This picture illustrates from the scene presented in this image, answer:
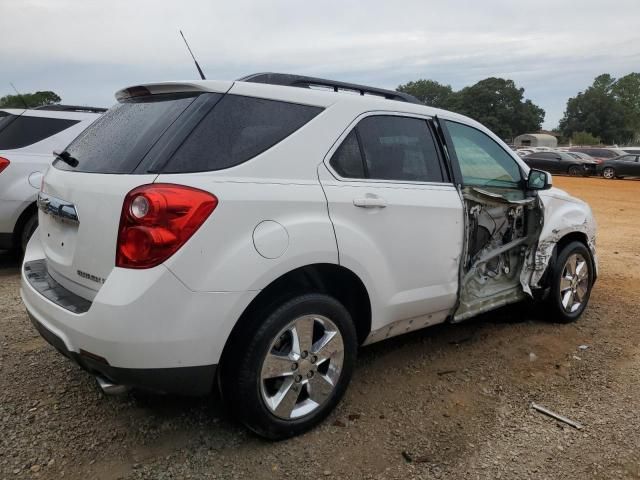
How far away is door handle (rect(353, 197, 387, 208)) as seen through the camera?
2737mm

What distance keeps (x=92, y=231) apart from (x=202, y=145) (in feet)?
1.98

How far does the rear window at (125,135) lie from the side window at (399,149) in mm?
1004

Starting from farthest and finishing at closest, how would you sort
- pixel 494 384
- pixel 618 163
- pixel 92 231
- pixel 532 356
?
pixel 618 163
pixel 532 356
pixel 494 384
pixel 92 231

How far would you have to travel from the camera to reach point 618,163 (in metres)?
24.6

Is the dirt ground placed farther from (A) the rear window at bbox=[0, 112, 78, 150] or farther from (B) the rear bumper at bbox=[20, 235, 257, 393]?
(A) the rear window at bbox=[0, 112, 78, 150]

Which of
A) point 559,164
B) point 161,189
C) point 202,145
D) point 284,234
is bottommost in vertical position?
point 559,164

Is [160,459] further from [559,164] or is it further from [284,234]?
[559,164]

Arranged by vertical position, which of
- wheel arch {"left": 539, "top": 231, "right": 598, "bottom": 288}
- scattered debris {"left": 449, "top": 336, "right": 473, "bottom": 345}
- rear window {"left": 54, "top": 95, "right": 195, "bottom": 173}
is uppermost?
rear window {"left": 54, "top": 95, "right": 195, "bottom": 173}

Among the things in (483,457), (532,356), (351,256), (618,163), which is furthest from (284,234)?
(618,163)

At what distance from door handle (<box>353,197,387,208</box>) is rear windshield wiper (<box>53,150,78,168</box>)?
Result: 4.69 feet

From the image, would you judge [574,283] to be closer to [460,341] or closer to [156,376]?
[460,341]

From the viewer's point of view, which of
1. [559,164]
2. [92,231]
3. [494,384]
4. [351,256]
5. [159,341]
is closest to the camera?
[159,341]

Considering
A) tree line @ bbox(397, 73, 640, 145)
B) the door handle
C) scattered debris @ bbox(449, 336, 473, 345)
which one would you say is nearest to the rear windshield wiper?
the door handle

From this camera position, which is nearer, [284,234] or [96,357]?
[96,357]
